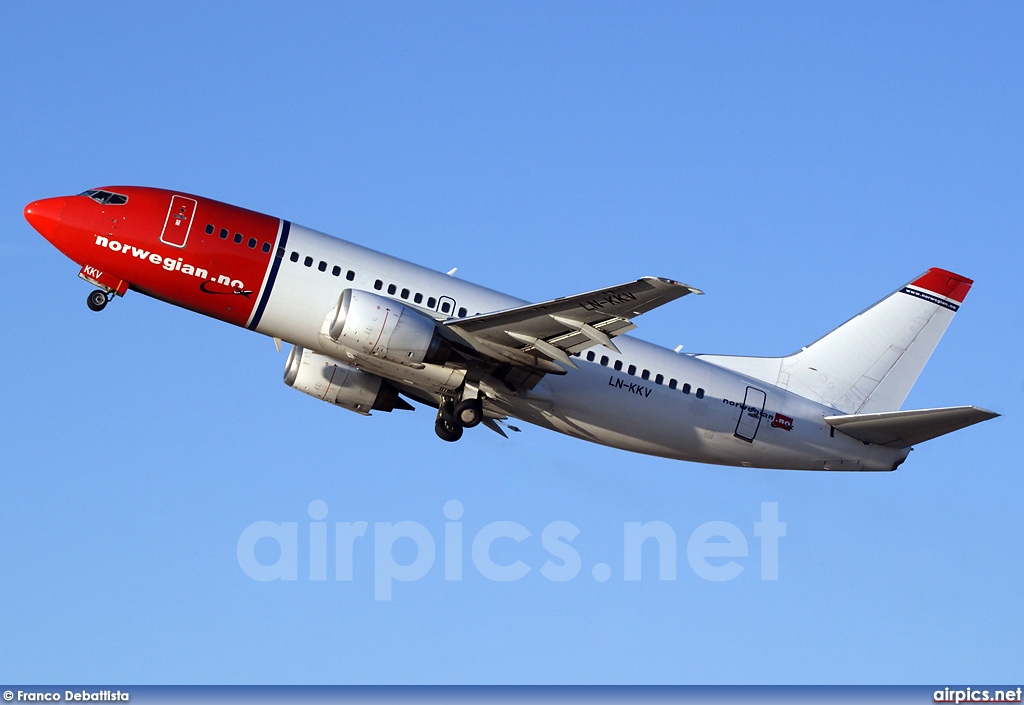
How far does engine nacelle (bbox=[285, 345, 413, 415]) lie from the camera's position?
122ft

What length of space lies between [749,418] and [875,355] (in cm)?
636

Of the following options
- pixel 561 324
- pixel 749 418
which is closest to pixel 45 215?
pixel 561 324

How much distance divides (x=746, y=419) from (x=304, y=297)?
1364cm

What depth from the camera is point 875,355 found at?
39625mm

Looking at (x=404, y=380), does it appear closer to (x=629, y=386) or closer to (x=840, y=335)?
(x=629, y=386)

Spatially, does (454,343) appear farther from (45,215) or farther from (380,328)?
(45,215)

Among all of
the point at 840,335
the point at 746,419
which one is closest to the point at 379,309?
the point at 746,419

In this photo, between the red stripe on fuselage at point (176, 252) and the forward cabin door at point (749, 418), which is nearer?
the red stripe on fuselage at point (176, 252)

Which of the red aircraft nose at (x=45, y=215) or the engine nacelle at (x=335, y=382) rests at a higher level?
the red aircraft nose at (x=45, y=215)

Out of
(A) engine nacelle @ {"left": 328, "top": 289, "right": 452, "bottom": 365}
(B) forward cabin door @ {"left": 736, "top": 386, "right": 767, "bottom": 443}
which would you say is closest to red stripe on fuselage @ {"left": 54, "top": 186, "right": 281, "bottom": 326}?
(A) engine nacelle @ {"left": 328, "top": 289, "right": 452, "bottom": 365}

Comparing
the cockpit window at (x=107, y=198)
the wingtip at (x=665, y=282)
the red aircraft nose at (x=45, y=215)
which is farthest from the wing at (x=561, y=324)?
the red aircraft nose at (x=45, y=215)

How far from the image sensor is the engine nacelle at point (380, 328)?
101 feet

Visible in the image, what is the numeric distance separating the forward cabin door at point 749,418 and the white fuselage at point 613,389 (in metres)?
0.03

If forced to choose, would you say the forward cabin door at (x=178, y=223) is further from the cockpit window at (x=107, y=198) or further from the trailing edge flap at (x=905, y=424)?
the trailing edge flap at (x=905, y=424)
